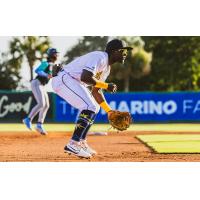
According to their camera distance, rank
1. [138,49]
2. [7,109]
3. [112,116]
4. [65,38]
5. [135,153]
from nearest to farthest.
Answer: [112,116] < [135,153] < [65,38] < [7,109] < [138,49]

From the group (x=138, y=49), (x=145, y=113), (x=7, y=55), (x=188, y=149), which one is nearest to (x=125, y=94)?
(x=145, y=113)

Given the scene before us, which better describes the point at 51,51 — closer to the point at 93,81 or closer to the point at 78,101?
the point at 78,101

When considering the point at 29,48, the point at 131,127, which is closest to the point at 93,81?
the point at 29,48

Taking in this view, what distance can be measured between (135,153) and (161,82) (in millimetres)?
14797

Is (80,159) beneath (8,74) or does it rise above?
beneath

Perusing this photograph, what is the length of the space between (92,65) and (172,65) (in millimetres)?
15057

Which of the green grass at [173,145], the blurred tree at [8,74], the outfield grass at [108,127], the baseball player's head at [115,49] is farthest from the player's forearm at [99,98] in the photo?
the outfield grass at [108,127]

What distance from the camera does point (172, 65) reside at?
21344 millimetres

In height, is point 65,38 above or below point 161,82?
above

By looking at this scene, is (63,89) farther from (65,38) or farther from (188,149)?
(188,149)

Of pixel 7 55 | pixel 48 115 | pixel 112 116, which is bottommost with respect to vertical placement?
pixel 48 115

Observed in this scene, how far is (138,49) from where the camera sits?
18.5m

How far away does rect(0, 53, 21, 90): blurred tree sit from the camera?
1045 cm

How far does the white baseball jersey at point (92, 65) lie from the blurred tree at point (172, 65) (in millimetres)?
10974
